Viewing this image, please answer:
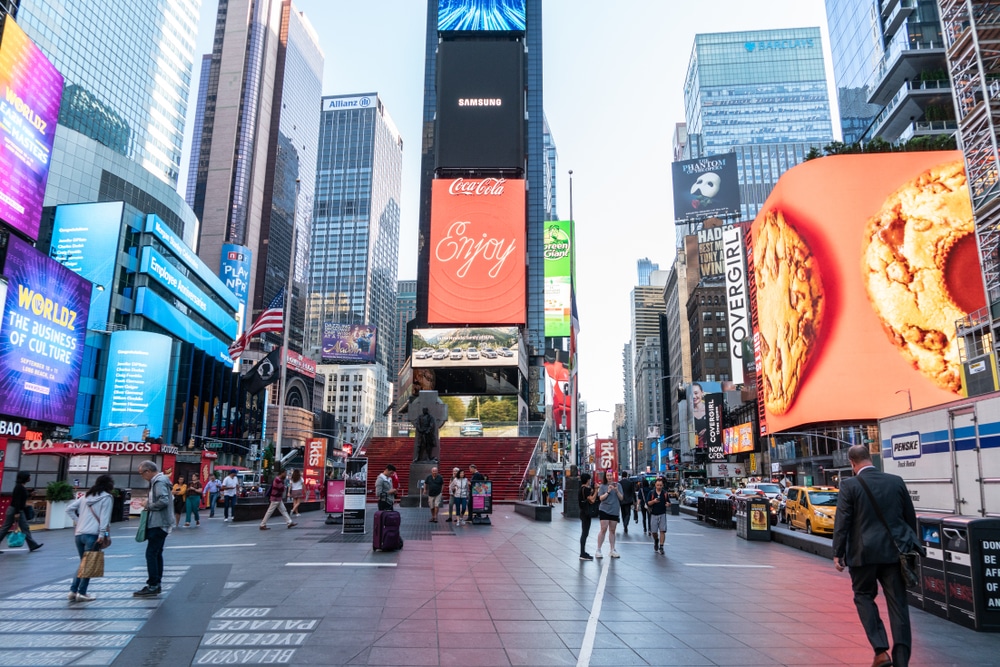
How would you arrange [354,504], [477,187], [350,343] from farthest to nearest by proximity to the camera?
[350,343] → [477,187] → [354,504]

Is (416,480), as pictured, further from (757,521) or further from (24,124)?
(24,124)

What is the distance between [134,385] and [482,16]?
53.8m

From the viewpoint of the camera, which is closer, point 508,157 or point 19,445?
point 19,445

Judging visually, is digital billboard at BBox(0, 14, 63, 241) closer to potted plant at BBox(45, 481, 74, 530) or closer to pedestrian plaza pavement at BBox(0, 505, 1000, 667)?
potted plant at BBox(45, 481, 74, 530)

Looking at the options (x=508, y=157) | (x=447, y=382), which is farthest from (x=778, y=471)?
(x=508, y=157)

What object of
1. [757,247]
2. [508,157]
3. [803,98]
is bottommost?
[757,247]

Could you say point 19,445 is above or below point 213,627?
above

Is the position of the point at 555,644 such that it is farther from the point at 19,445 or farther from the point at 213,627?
the point at 19,445

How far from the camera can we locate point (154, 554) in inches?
348

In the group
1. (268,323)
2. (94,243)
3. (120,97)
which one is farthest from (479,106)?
(120,97)

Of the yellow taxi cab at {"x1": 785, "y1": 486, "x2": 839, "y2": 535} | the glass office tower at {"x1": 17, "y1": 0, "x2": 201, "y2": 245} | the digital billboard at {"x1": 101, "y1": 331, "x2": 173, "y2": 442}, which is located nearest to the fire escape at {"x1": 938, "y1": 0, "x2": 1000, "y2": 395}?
the yellow taxi cab at {"x1": 785, "y1": 486, "x2": 839, "y2": 535}

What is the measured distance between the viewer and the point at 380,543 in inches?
537

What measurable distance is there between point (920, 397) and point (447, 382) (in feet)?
124

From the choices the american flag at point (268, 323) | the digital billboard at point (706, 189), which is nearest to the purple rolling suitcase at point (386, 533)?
the american flag at point (268, 323)
